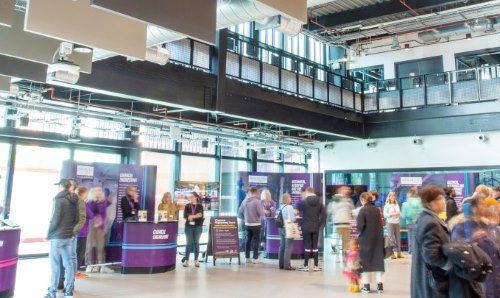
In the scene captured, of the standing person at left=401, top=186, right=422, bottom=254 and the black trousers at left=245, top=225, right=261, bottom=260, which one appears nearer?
the black trousers at left=245, top=225, right=261, bottom=260

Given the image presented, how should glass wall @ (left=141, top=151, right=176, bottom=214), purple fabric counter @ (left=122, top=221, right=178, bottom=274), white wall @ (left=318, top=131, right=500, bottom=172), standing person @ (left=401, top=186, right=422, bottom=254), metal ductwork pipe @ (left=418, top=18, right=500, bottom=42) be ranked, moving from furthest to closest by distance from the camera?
glass wall @ (left=141, top=151, right=176, bottom=214) → white wall @ (left=318, top=131, right=500, bottom=172) → standing person @ (left=401, top=186, right=422, bottom=254) → metal ductwork pipe @ (left=418, top=18, right=500, bottom=42) → purple fabric counter @ (left=122, top=221, right=178, bottom=274)

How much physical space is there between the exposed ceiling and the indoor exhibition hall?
2.2 inches

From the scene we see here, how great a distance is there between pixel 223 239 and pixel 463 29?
818 cm

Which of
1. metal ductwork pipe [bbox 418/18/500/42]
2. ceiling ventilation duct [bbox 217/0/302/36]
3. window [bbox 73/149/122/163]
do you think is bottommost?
window [bbox 73/149/122/163]

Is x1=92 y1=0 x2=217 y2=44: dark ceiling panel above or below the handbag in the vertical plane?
above

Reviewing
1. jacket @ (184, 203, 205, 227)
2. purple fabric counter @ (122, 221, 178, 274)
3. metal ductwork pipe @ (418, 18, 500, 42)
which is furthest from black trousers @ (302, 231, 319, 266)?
metal ductwork pipe @ (418, 18, 500, 42)

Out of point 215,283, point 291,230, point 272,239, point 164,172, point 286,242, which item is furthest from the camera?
point 164,172

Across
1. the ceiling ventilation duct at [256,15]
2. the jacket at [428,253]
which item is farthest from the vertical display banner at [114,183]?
the jacket at [428,253]

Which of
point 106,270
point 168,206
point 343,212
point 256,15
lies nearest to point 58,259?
point 106,270

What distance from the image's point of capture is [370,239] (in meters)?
6.12

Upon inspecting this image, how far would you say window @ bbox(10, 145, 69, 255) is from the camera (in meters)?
9.48

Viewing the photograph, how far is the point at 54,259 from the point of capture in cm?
564

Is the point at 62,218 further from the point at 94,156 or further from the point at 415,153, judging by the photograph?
the point at 415,153

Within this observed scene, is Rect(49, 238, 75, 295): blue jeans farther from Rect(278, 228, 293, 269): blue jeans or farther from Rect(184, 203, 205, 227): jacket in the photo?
Rect(278, 228, 293, 269): blue jeans
